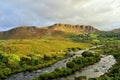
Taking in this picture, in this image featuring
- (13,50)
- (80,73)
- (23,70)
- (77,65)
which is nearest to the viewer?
(80,73)

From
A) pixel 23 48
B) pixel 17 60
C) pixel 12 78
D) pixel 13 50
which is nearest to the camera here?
pixel 12 78

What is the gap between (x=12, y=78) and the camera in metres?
93.0

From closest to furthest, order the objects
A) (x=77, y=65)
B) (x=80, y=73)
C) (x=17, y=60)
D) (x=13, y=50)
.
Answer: (x=80, y=73) < (x=77, y=65) < (x=17, y=60) < (x=13, y=50)

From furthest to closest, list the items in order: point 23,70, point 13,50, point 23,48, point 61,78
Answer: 1. point 23,48
2. point 13,50
3. point 23,70
4. point 61,78

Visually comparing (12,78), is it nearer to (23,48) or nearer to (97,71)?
(97,71)

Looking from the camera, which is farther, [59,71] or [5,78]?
[5,78]

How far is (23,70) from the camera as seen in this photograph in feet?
348

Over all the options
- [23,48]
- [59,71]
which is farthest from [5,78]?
[23,48]

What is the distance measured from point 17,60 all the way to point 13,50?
1942 inches

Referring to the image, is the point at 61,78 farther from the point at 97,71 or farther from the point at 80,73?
the point at 97,71

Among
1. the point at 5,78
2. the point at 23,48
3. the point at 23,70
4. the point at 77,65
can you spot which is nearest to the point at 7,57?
the point at 23,70

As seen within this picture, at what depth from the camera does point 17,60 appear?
126 metres

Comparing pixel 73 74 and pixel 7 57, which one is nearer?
pixel 73 74

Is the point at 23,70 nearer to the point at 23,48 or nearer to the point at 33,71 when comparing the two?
the point at 33,71
